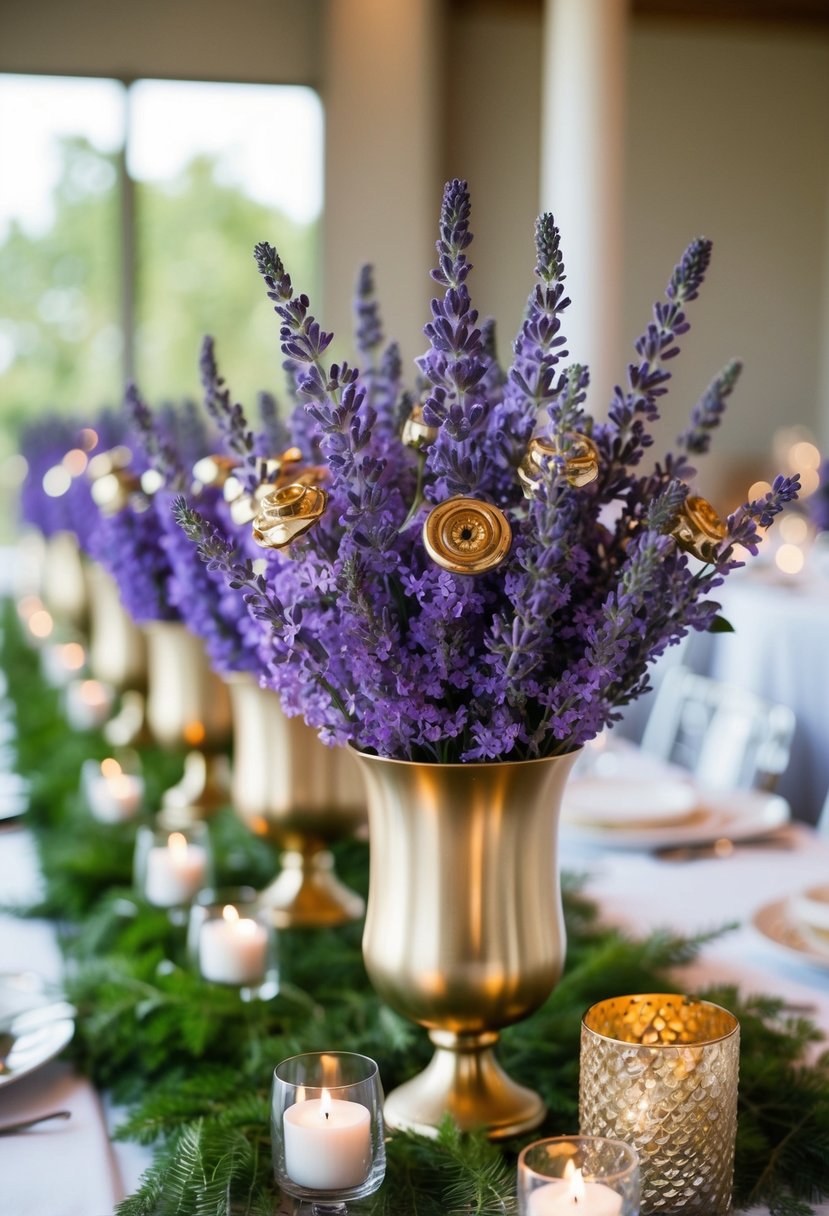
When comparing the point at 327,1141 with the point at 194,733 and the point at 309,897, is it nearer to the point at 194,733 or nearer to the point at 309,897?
the point at 309,897

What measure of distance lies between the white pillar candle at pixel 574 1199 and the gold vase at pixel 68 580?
7.67 feet

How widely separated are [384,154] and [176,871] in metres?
7.84

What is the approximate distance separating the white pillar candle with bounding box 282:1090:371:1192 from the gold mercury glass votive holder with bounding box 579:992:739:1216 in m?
0.13

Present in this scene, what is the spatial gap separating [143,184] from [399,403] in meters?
8.43

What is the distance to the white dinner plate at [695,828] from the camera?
5.32ft

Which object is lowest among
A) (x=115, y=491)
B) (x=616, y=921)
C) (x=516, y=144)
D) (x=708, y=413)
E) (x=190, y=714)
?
(x=616, y=921)

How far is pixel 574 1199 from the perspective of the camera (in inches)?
26.4

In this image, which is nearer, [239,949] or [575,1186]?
[575,1186]

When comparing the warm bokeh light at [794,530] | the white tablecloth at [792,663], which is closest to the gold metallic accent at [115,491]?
the white tablecloth at [792,663]

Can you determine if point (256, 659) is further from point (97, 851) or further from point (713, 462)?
point (713, 462)

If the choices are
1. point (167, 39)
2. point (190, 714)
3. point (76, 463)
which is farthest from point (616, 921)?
point (167, 39)

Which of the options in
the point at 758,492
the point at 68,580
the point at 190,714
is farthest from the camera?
the point at 68,580

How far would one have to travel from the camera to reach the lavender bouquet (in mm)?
793

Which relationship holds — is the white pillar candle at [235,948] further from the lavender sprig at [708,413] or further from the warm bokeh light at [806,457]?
the warm bokeh light at [806,457]
